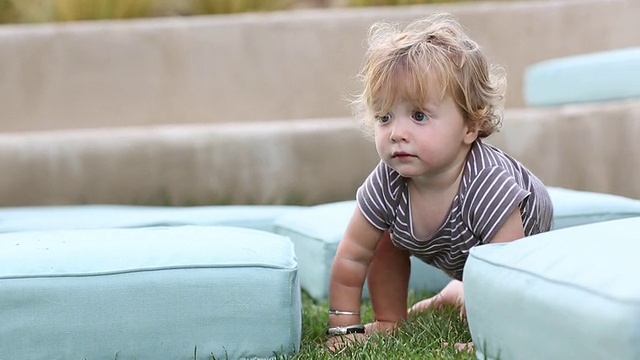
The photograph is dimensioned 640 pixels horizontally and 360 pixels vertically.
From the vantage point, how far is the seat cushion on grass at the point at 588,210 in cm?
287

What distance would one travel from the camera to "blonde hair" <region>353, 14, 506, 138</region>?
81.5 inches

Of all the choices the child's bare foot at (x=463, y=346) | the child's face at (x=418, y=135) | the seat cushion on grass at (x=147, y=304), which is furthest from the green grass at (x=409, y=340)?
the child's face at (x=418, y=135)

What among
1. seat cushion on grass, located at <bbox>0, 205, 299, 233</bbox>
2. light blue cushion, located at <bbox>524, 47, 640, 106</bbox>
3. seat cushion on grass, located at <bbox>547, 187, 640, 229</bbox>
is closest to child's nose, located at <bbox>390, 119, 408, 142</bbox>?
seat cushion on grass, located at <bbox>547, 187, 640, 229</bbox>

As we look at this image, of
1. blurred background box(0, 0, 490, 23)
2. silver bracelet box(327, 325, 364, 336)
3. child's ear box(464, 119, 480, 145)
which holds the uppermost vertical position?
child's ear box(464, 119, 480, 145)

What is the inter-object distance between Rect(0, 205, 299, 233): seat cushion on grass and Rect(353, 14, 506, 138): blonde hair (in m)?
1.19

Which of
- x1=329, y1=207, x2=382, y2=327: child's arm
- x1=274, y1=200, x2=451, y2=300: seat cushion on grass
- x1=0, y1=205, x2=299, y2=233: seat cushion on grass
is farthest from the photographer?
x1=0, y1=205, x2=299, y2=233: seat cushion on grass

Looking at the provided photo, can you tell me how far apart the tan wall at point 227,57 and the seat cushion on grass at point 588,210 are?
232 cm

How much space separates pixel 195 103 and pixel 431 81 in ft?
10.8

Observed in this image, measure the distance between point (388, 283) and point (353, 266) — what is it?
0.14 meters

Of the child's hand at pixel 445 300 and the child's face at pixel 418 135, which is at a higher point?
the child's face at pixel 418 135

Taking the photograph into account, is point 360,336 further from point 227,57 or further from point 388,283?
point 227,57

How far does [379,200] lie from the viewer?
226cm

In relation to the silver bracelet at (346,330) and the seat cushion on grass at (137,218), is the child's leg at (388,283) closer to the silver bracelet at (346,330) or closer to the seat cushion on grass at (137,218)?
the silver bracelet at (346,330)

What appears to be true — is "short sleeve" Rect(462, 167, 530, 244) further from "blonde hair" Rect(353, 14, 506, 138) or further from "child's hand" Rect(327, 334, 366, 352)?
"child's hand" Rect(327, 334, 366, 352)
